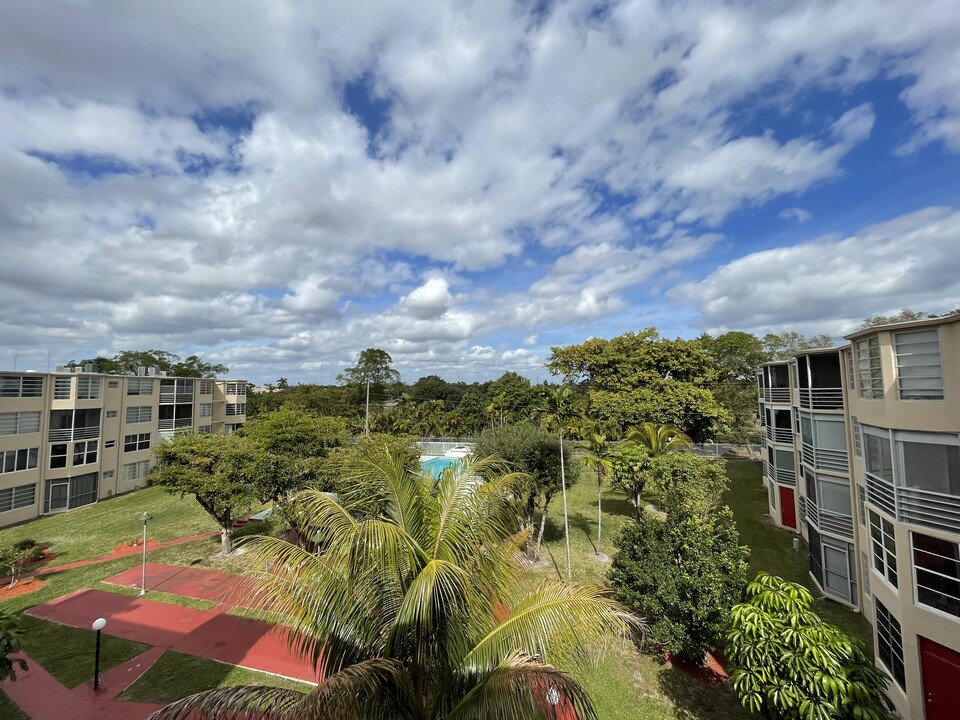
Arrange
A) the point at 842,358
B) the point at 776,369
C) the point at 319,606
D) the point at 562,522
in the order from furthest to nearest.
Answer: the point at 562,522 → the point at 776,369 → the point at 842,358 → the point at 319,606

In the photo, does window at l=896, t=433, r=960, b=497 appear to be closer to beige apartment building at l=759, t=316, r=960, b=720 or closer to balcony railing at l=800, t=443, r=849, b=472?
beige apartment building at l=759, t=316, r=960, b=720

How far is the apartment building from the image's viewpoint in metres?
22.7

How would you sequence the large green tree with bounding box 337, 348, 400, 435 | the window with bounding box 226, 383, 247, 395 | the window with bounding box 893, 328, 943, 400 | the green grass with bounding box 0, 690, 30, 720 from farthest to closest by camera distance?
the large green tree with bounding box 337, 348, 400, 435 → the window with bounding box 226, 383, 247, 395 → the green grass with bounding box 0, 690, 30, 720 → the window with bounding box 893, 328, 943, 400

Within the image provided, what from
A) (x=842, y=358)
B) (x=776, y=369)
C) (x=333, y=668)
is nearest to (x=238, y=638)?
(x=333, y=668)

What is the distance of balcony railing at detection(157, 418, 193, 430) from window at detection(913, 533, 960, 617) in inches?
1670

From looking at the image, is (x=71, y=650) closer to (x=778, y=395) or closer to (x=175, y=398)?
(x=778, y=395)

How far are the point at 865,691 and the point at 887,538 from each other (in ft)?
17.3

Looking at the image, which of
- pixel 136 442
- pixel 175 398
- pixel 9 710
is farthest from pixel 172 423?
pixel 9 710

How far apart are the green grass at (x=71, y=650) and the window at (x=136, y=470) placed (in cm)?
2153

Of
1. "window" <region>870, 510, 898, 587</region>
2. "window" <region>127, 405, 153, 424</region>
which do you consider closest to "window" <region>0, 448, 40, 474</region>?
"window" <region>127, 405, 153, 424</region>

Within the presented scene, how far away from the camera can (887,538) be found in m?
9.09

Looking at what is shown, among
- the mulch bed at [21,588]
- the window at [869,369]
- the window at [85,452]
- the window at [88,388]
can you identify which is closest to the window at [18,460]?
the window at [85,452]

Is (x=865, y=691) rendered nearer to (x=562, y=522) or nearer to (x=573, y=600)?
(x=573, y=600)

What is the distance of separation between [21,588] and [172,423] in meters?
22.3
